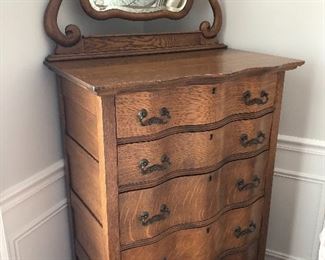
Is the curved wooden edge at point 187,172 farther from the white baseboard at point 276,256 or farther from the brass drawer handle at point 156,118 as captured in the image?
the white baseboard at point 276,256

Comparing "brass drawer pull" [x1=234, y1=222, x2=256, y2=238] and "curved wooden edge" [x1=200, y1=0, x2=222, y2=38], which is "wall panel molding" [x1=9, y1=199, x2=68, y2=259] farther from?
"curved wooden edge" [x1=200, y1=0, x2=222, y2=38]

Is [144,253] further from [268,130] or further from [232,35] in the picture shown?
[232,35]

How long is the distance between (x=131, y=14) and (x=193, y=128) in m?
0.51

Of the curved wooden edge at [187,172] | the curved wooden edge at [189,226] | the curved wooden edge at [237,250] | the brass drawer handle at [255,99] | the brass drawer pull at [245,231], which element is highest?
the brass drawer handle at [255,99]

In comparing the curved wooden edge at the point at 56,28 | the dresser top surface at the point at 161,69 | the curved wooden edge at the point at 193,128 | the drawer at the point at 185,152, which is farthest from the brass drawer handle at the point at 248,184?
the curved wooden edge at the point at 56,28

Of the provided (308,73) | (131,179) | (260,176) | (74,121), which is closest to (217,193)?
(260,176)

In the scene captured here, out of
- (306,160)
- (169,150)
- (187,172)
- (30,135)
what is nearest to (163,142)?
(169,150)

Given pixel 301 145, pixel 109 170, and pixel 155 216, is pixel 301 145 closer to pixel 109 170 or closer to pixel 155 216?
pixel 155 216

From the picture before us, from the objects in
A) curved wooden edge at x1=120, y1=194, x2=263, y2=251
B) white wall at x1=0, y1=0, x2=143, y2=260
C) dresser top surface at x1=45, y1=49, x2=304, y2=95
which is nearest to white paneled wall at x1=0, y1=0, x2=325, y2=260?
white wall at x1=0, y1=0, x2=143, y2=260

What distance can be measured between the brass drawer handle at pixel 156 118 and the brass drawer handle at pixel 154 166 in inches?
4.2

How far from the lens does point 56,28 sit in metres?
1.24

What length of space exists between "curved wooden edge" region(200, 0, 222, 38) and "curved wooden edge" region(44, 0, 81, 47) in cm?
54

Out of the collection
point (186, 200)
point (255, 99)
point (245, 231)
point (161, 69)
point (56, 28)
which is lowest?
point (245, 231)

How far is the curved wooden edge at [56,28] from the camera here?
122cm
